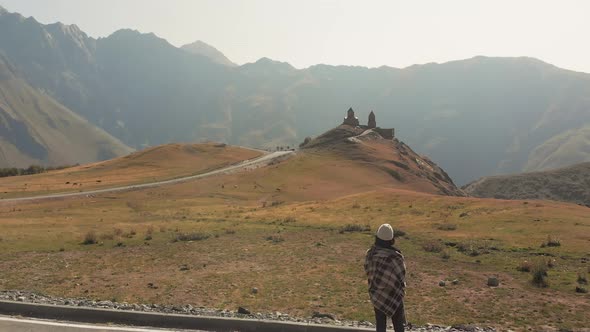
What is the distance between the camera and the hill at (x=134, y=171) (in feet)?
218

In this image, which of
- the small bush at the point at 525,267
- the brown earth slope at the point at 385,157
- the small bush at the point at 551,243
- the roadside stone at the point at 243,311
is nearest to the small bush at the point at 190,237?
the roadside stone at the point at 243,311

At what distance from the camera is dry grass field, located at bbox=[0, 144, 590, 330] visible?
1538cm

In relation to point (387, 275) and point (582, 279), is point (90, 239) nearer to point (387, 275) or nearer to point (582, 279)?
point (387, 275)

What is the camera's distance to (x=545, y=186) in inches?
4122

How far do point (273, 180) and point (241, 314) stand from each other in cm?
6192

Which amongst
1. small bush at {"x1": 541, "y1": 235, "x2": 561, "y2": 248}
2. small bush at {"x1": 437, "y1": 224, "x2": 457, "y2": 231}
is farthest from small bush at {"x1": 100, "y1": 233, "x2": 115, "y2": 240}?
small bush at {"x1": 541, "y1": 235, "x2": 561, "y2": 248}

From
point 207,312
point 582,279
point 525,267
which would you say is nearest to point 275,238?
point 525,267

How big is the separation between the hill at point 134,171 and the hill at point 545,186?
2509 inches

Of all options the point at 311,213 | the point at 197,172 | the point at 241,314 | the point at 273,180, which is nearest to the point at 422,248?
the point at 241,314

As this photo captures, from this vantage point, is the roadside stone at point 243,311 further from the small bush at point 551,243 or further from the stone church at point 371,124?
the stone church at point 371,124

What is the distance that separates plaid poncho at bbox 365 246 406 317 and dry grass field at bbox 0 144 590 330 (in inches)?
174

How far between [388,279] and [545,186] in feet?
364

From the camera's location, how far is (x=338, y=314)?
45.9 feet

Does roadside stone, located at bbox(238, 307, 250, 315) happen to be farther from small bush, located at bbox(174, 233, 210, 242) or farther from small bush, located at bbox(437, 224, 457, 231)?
small bush, located at bbox(437, 224, 457, 231)
